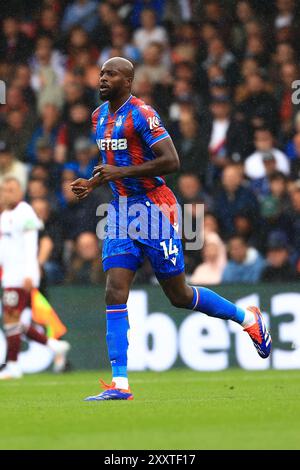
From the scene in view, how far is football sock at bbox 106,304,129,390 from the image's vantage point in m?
8.84

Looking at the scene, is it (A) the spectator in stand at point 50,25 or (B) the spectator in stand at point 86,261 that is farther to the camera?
(A) the spectator in stand at point 50,25

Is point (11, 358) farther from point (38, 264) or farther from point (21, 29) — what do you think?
point (21, 29)

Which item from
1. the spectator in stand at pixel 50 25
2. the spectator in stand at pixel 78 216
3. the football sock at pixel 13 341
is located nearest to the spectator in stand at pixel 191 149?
the spectator in stand at pixel 78 216

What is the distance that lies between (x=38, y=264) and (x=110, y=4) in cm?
578

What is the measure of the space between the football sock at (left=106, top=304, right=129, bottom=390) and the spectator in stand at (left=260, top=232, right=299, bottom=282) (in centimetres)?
566

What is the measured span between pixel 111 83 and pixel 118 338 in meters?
1.81

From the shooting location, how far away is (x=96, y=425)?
A: 7.20m

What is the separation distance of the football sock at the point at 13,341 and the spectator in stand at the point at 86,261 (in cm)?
182

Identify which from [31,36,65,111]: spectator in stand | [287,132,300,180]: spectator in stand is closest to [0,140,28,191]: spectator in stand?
[31,36,65,111]: spectator in stand

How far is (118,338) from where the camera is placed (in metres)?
8.88

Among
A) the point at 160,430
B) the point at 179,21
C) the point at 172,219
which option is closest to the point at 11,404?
the point at 172,219

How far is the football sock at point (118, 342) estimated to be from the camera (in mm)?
8836

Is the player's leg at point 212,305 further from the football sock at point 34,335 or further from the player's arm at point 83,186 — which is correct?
the football sock at point 34,335
